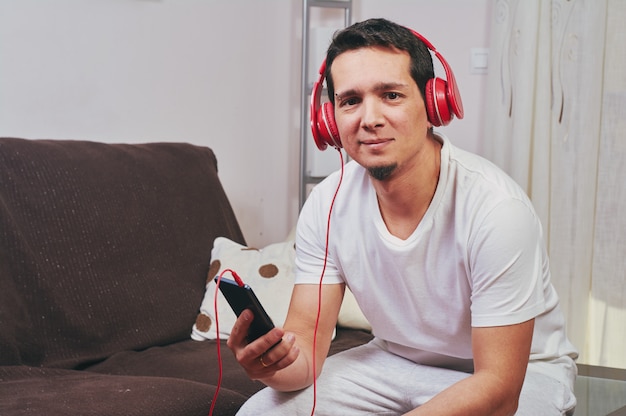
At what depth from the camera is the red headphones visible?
1308 mm

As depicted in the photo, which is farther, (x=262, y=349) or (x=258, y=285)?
(x=258, y=285)

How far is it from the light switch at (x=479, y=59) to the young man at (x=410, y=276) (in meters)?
1.52

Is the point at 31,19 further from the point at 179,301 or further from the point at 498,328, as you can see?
the point at 498,328

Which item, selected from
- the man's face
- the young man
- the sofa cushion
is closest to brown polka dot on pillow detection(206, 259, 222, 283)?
the sofa cushion

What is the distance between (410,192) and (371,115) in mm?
165

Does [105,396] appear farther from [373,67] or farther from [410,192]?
[373,67]

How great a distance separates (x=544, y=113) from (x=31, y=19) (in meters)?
1.61

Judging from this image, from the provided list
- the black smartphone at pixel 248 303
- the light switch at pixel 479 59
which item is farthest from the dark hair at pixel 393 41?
the light switch at pixel 479 59

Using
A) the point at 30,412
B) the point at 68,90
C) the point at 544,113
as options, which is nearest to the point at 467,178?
the point at 30,412

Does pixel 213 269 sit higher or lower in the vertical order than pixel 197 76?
lower

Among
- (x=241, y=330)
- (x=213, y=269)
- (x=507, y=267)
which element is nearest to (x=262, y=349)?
(x=241, y=330)

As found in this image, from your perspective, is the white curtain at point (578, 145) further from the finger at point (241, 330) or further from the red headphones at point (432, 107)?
the finger at point (241, 330)

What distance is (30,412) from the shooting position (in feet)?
4.61

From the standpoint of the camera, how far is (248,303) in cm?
118
